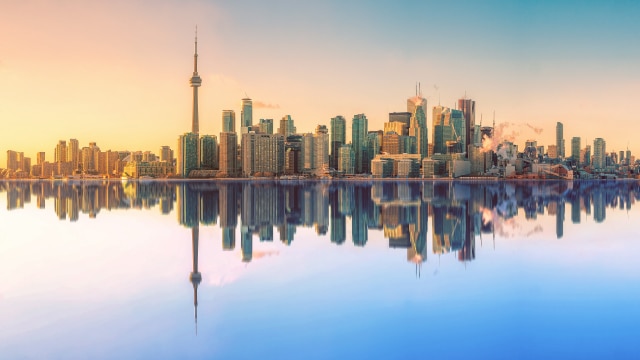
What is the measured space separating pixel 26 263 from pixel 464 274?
50.1 ft

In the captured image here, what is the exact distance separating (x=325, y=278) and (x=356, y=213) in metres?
23.0

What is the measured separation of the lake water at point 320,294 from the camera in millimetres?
10664

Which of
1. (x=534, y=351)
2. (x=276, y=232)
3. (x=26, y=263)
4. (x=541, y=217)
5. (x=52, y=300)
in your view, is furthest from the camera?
(x=541, y=217)

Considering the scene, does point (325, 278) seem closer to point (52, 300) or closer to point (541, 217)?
point (52, 300)

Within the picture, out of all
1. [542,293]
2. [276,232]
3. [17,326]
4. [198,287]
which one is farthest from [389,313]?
[276,232]

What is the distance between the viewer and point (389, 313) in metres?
12.8

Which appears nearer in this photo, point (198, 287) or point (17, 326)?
point (17, 326)

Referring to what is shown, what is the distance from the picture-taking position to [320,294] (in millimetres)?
14766

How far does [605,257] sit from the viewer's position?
69.1ft

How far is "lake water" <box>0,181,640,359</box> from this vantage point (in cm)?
1066

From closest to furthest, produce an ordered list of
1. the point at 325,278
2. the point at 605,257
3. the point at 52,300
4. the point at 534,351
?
the point at 534,351 → the point at 52,300 → the point at 325,278 → the point at 605,257

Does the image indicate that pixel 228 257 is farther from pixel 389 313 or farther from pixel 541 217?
pixel 541 217

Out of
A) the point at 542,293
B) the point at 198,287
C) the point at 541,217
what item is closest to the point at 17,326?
the point at 198,287

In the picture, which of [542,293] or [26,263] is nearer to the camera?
[542,293]
